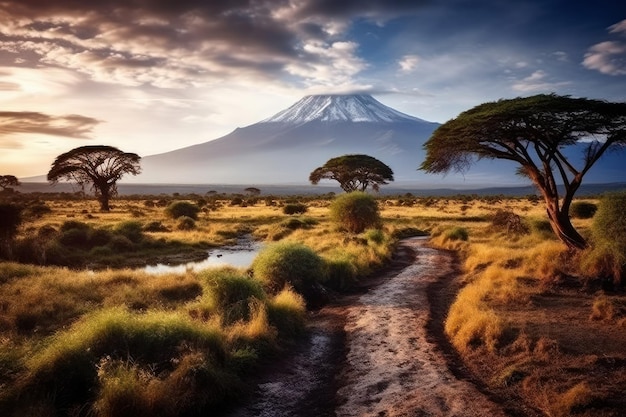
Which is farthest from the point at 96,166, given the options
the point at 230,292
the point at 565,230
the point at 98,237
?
the point at 565,230

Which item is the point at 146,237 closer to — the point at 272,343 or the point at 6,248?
the point at 6,248

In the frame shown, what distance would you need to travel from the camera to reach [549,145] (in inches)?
812

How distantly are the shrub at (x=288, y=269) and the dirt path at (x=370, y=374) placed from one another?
1728mm

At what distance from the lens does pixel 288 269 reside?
1786cm

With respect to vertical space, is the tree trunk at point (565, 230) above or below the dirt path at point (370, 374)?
above

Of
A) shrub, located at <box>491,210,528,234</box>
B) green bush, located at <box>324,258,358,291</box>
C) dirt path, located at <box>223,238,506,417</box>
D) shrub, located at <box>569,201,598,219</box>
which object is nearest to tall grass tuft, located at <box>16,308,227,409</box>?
dirt path, located at <box>223,238,506,417</box>

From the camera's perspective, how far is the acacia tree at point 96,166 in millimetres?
60188

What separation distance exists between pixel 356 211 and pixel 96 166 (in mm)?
41190

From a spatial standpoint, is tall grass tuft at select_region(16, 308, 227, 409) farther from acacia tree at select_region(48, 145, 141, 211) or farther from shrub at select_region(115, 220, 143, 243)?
acacia tree at select_region(48, 145, 141, 211)

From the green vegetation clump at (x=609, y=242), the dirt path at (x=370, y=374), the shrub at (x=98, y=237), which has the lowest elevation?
the dirt path at (x=370, y=374)

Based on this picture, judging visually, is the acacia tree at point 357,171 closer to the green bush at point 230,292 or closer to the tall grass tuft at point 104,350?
the green bush at point 230,292

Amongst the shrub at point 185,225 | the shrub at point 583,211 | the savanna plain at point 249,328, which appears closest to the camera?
the savanna plain at point 249,328

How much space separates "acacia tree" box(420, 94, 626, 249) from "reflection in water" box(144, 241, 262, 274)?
14.1 metres

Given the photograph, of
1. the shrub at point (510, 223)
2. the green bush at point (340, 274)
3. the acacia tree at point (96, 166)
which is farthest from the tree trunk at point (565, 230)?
the acacia tree at point (96, 166)
